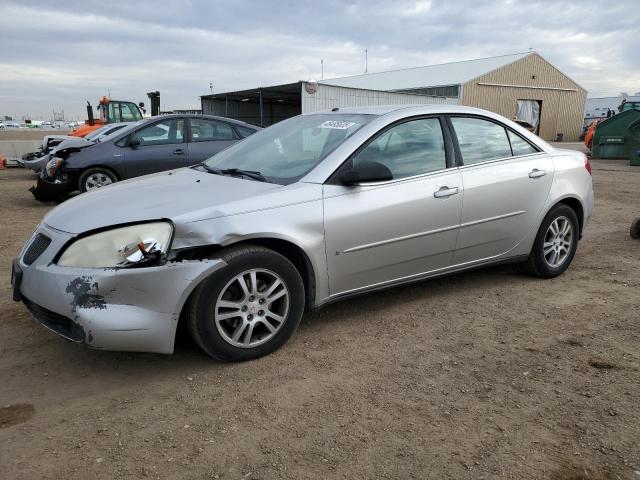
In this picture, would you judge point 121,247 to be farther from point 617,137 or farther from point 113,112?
point 617,137

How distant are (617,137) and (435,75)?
20361 millimetres

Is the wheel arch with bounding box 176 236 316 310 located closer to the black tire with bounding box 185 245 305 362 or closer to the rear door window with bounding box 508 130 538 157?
the black tire with bounding box 185 245 305 362

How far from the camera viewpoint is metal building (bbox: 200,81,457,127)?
69.9 ft

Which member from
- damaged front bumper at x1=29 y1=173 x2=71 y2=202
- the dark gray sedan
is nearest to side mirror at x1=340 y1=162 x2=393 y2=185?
the dark gray sedan

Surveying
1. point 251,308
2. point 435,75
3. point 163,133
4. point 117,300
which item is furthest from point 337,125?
point 435,75

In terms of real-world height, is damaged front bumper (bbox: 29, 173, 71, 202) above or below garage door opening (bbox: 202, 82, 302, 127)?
below

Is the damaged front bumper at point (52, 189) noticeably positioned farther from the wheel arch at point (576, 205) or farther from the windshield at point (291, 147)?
the wheel arch at point (576, 205)

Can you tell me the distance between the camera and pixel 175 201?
312cm

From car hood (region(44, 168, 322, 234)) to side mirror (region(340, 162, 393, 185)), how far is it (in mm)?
201

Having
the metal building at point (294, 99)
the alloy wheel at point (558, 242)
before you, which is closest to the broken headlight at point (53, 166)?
the alloy wheel at point (558, 242)

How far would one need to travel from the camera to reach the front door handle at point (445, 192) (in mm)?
3742

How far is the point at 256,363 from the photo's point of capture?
10.3 feet

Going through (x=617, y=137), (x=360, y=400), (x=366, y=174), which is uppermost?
(x=366, y=174)

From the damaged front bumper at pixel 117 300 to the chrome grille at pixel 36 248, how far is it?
134 millimetres
